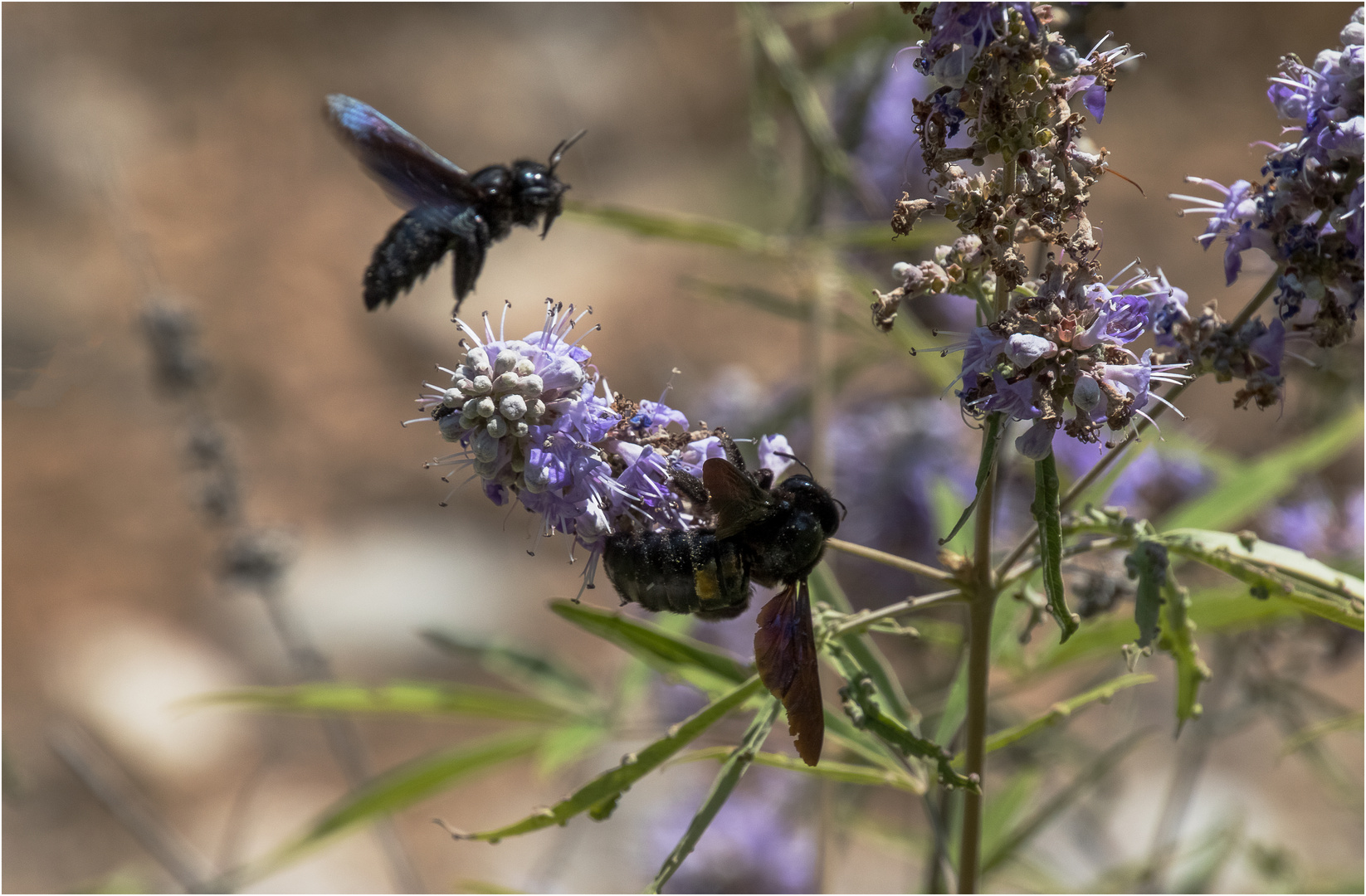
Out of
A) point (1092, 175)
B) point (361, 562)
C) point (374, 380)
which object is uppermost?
point (374, 380)

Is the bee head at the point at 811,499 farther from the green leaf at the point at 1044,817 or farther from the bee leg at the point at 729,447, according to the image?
Result: the green leaf at the point at 1044,817

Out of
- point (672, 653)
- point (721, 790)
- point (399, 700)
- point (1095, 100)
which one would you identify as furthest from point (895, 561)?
point (399, 700)

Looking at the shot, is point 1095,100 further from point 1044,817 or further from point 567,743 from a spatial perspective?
point 567,743

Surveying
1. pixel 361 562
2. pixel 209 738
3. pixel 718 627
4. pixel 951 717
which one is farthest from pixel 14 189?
pixel 951 717

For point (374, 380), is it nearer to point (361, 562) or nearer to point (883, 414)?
point (361, 562)

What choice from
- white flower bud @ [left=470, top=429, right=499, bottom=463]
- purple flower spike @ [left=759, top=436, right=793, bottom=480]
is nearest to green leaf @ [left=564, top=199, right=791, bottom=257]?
purple flower spike @ [left=759, top=436, right=793, bottom=480]

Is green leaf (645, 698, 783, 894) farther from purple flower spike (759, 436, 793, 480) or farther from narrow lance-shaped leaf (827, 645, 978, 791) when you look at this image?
purple flower spike (759, 436, 793, 480)
